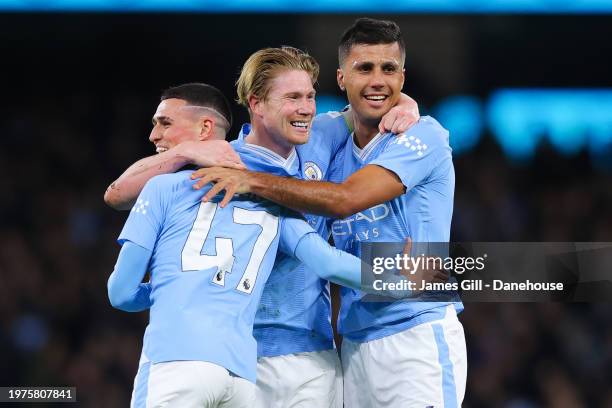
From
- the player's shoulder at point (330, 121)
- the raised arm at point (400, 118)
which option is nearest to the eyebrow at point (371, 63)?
the raised arm at point (400, 118)

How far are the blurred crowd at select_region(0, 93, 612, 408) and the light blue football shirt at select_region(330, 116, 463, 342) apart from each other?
4.93 metres

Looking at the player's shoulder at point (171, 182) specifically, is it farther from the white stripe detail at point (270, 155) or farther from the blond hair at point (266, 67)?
the blond hair at point (266, 67)

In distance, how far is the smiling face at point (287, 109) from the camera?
4.62 meters

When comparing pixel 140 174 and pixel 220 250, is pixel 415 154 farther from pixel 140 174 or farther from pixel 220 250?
pixel 140 174

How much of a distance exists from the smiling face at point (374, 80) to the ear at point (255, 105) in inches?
22.2

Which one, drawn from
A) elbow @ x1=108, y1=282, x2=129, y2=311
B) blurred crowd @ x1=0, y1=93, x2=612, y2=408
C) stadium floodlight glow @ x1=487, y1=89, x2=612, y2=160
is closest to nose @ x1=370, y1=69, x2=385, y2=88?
elbow @ x1=108, y1=282, x2=129, y2=311

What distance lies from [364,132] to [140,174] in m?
1.14

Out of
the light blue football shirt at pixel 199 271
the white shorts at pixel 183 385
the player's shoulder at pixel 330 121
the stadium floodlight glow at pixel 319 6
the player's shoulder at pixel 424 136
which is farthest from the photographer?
the stadium floodlight glow at pixel 319 6

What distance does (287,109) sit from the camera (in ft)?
15.2

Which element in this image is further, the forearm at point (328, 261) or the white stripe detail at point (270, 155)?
the white stripe detail at point (270, 155)

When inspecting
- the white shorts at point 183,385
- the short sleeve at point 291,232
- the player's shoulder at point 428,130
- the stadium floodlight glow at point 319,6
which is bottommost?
the white shorts at point 183,385

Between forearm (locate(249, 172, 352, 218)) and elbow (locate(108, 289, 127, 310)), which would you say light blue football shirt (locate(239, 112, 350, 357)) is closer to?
forearm (locate(249, 172, 352, 218))

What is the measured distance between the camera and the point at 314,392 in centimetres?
470

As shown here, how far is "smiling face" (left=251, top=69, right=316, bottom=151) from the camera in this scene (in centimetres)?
462
